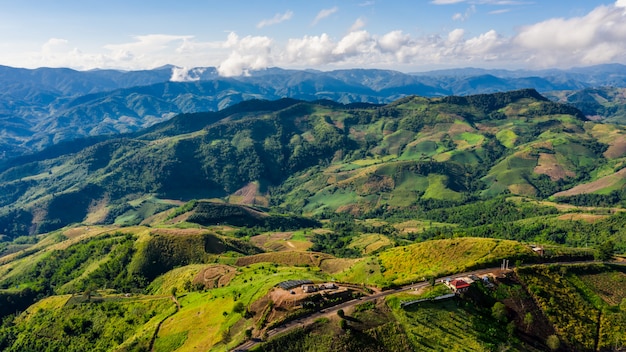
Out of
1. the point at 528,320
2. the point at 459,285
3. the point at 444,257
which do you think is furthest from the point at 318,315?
the point at 444,257

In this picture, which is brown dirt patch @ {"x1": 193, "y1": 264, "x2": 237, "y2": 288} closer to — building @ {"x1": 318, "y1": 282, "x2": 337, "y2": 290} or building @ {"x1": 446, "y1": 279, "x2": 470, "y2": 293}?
building @ {"x1": 318, "y1": 282, "x2": 337, "y2": 290}

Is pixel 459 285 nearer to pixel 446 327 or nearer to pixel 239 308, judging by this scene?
pixel 446 327

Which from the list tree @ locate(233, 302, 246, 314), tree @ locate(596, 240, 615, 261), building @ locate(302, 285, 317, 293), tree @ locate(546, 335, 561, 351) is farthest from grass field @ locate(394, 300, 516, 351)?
tree @ locate(596, 240, 615, 261)

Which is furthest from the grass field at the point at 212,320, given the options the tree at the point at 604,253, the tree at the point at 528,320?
the tree at the point at 604,253

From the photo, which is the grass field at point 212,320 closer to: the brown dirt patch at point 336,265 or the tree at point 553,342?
the brown dirt patch at point 336,265

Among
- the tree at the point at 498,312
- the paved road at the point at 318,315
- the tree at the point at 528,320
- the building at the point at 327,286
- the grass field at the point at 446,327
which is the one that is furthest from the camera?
the building at the point at 327,286
